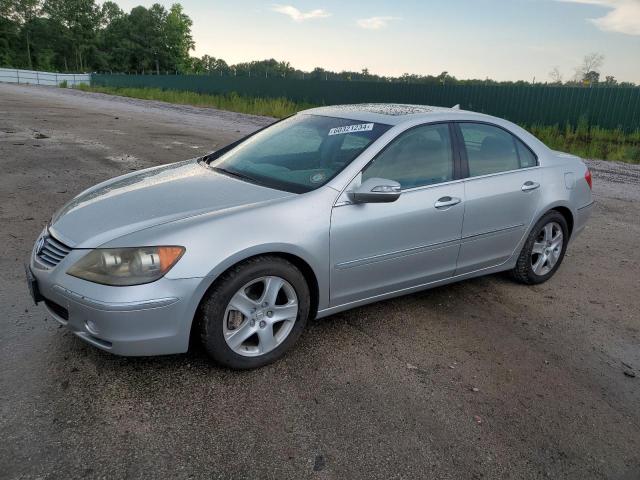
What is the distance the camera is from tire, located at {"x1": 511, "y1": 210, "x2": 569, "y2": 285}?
470 centimetres

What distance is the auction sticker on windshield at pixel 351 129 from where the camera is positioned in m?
3.95

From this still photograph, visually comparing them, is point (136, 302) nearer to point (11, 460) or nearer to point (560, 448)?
point (11, 460)

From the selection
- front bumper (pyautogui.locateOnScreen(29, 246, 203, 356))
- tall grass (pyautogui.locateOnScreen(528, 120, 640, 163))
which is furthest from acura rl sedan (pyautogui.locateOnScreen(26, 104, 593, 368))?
tall grass (pyautogui.locateOnScreen(528, 120, 640, 163))

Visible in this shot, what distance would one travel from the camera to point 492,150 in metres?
4.44

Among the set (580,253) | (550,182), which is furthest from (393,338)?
(580,253)

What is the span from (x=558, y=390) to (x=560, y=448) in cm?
58

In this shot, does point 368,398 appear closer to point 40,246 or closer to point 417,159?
point 417,159

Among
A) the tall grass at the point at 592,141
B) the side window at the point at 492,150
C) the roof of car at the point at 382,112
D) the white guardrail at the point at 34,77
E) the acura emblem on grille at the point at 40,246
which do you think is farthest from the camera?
the white guardrail at the point at 34,77

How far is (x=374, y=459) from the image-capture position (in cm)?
257

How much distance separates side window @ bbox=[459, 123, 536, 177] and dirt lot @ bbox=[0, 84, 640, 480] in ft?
3.54

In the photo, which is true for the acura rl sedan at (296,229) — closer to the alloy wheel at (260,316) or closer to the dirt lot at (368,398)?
the alloy wheel at (260,316)

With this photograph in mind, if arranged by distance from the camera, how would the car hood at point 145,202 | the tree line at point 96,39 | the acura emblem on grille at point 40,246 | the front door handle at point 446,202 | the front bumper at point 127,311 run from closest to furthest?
1. the front bumper at point 127,311
2. the car hood at point 145,202
3. the acura emblem on grille at point 40,246
4. the front door handle at point 446,202
5. the tree line at point 96,39

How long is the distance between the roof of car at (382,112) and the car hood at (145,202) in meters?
1.07

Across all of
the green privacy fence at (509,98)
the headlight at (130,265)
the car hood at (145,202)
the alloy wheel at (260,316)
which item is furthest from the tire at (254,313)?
the green privacy fence at (509,98)
